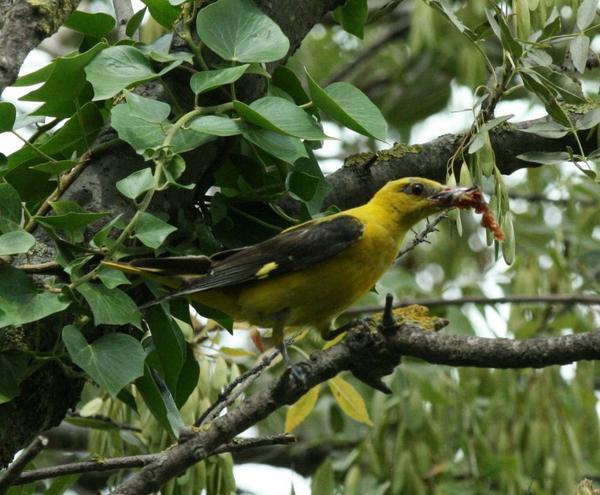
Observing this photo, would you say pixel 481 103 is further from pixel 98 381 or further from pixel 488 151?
pixel 98 381

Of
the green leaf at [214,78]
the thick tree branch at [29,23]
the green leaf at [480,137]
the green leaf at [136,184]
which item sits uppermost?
the thick tree branch at [29,23]

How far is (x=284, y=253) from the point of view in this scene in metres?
3.21

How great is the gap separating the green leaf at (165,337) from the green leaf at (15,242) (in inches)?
18.9

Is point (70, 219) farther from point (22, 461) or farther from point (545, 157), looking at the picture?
point (545, 157)

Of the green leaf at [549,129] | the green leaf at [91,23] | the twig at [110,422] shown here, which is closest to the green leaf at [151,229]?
the green leaf at [91,23]

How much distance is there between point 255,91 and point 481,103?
0.68 meters

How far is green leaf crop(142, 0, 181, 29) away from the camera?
2.93 meters

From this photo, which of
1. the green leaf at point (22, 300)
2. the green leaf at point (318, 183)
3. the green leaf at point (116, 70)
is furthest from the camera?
the green leaf at point (318, 183)

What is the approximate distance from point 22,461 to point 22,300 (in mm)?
512

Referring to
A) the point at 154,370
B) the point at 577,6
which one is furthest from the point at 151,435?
the point at 577,6

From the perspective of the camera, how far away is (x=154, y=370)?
306 centimetres

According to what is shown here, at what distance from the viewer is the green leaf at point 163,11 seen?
293cm

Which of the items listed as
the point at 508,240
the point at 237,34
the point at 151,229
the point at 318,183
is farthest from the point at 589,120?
the point at 151,229

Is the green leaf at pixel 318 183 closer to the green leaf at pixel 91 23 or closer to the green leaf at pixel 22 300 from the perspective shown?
the green leaf at pixel 91 23
